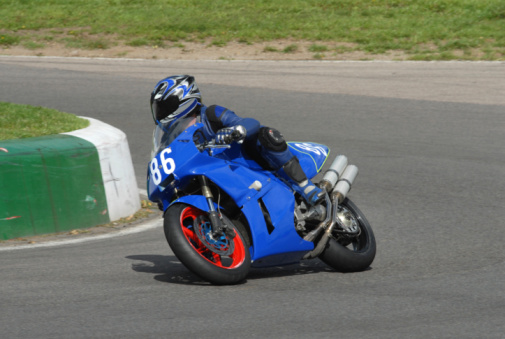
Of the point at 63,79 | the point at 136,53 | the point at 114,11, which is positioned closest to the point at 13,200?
the point at 63,79

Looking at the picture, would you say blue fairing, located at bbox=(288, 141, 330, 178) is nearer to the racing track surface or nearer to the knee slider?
the knee slider

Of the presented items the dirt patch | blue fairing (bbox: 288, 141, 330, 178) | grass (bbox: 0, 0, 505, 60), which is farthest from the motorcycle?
the dirt patch

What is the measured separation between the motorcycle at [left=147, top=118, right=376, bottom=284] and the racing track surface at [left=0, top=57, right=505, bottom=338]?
19 cm

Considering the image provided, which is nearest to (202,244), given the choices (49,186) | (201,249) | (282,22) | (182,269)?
(201,249)

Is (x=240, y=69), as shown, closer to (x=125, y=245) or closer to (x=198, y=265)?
(x=125, y=245)

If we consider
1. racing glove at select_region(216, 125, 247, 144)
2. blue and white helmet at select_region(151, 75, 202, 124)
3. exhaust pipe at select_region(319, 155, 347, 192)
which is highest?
blue and white helmet at select_region(151, 75, 202, 124)

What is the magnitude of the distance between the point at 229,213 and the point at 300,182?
580 mm

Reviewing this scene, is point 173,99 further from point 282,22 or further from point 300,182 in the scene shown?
point 282,22

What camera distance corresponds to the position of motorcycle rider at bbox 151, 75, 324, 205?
5.98m

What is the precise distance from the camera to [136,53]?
21562 millimetres

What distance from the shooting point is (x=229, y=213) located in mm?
5965

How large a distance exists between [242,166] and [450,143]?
6.56 meters

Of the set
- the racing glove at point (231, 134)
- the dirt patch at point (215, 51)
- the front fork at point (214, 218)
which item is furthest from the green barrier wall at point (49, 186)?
the dirt patch at point (215, 51)

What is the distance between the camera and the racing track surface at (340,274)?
4781mm
